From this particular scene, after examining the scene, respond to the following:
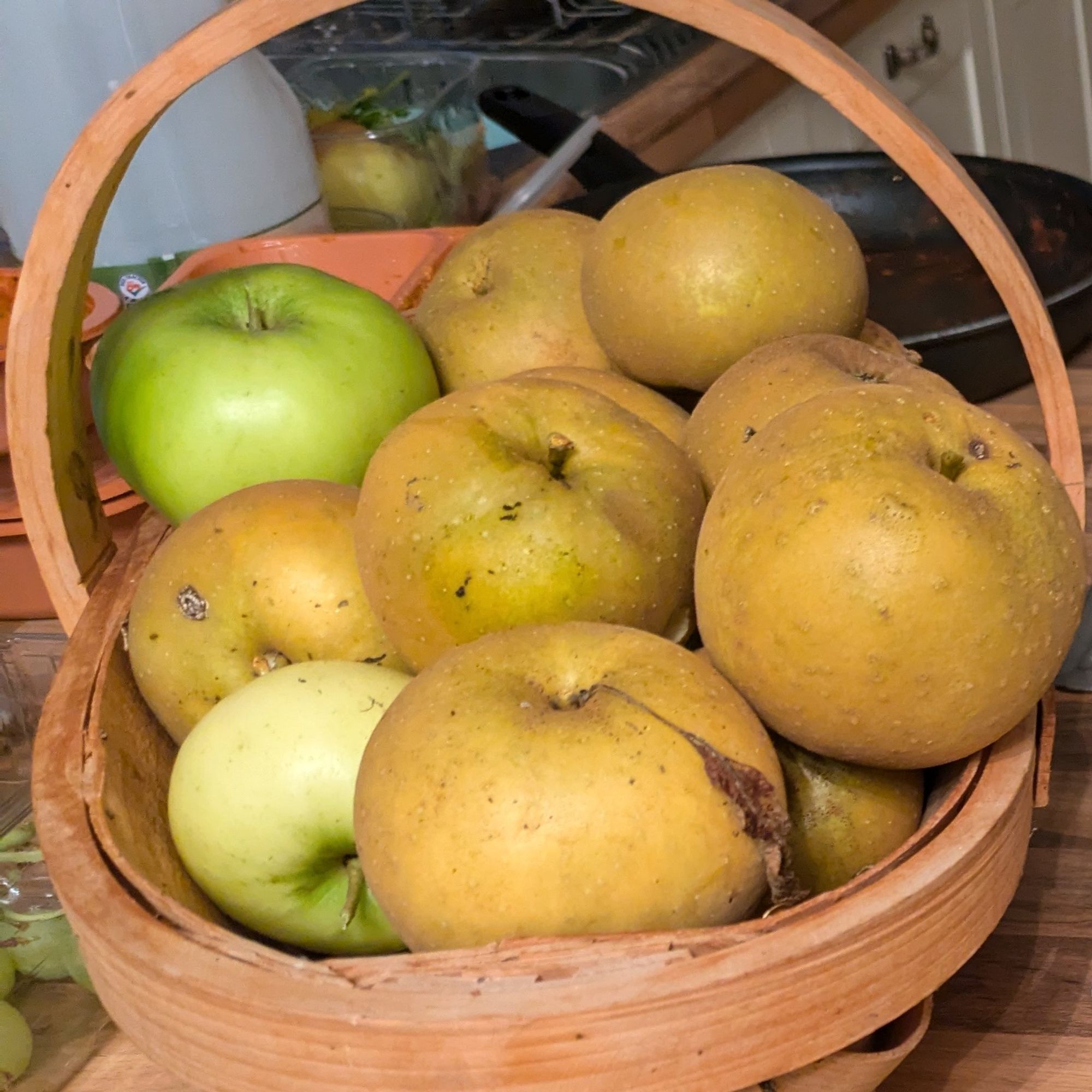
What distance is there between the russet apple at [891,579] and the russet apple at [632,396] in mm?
136

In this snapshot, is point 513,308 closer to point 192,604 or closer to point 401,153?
point 192,604

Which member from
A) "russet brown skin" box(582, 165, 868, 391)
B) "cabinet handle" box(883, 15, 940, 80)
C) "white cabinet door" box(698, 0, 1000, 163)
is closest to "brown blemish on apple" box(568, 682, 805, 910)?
"russet brown skin" box(582, 165, 868, 391)

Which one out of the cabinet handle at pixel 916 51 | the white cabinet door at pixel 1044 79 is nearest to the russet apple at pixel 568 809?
the cabinet handle at pixel 916 51

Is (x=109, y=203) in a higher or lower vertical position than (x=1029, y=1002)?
higher

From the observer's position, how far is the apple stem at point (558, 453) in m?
0.45

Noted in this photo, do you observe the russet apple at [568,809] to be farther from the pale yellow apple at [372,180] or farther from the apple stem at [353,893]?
the pale yellow apple at [372,180]

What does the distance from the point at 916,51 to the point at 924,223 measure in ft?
2.83

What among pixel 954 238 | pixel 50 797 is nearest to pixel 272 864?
pixel 50 797

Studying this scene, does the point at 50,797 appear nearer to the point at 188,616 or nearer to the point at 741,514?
the point at 188,616

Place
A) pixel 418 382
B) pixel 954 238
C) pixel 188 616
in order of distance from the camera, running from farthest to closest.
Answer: pixel 954 238, pixel 418 382, pixel 188 616

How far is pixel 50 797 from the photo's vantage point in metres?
0.45

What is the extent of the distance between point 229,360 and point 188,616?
137mm

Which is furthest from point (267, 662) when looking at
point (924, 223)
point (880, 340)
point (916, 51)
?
point (916, 51)

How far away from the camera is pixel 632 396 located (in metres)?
0.55
